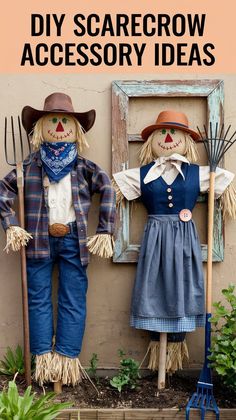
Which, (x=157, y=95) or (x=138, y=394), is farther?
(x=157, y=95)

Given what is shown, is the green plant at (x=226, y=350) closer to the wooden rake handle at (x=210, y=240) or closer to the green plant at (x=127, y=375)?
the wooden rake handle at (x=210, y=240)

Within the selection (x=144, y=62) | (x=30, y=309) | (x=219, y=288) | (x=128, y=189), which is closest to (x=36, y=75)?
(x=144, y=62)

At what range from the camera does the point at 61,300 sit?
12.5 ft

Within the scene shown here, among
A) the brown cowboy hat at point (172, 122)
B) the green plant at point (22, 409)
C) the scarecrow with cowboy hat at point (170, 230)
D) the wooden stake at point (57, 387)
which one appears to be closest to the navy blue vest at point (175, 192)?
the scarecrow with cowboy hat at point (170, 230)

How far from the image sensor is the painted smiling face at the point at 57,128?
12.5 ft

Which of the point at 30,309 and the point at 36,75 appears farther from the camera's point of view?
the point at 36,75

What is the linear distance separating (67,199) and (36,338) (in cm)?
91

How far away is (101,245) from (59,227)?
30cm

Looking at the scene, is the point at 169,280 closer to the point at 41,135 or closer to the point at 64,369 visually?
the point at 64,369

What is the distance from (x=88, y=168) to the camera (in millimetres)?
3863

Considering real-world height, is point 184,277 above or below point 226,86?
below

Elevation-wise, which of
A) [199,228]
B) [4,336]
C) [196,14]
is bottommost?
[4,336]

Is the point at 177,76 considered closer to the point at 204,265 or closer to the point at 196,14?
the point at 196,14

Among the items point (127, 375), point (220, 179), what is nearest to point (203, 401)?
point (127, 375)
